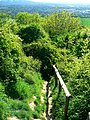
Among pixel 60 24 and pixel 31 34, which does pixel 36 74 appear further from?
pixel 60 24

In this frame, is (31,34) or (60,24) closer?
(31,34)

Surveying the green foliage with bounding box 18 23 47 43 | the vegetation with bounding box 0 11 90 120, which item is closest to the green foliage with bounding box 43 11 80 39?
the vegetation with bounding box 0 11 90 120

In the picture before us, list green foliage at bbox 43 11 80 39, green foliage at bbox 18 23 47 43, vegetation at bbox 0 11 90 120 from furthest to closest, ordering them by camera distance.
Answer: green foliage at bbox 43 11 80 39, green foliage at bbox 18 23 47 43, vegetation at bbox 0 11 90 120

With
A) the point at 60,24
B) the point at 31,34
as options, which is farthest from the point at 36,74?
the point at 60,24

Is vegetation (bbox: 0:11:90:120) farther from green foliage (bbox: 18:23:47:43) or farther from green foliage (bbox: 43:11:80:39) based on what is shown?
green foliage (bbox: 43:11:80:39)

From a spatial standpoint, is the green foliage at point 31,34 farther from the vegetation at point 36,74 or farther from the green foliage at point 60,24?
the green foliage at point 60,24

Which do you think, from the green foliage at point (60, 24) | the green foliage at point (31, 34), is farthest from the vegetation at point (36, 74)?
the green foliage at point (60, 24)

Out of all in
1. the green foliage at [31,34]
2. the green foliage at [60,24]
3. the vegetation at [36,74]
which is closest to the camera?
the vegetation at [36,74]

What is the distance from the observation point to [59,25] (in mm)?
53031

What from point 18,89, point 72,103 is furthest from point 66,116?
point 18,89

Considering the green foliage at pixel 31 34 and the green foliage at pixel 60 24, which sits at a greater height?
the green foliage at pixel 31 34

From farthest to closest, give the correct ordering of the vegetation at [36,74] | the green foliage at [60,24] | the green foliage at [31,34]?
the green foliage at [60,24] → the green foliage at [31,34] → the vegetation at [36,74]

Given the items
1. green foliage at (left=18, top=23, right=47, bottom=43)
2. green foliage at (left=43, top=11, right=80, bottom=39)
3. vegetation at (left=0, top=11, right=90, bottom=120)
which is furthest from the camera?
green foliage at (left=43, top=11, right=80, bottom=39)

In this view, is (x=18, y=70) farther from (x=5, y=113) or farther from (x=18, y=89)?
(x=5, y=113)
